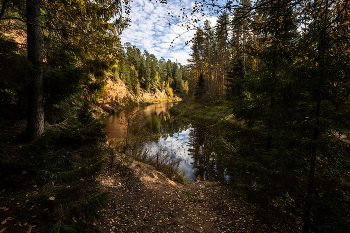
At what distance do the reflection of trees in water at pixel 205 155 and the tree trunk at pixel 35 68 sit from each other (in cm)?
665

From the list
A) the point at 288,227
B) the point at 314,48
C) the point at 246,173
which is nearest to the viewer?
the point at 314,48

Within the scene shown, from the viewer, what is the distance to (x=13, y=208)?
2350 millimetres

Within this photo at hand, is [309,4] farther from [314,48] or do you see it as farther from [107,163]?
[107,163]

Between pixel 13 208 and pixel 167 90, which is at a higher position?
pixel 167 90

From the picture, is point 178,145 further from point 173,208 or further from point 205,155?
point 173,208

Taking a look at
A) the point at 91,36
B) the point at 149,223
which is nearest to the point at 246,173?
the point at 149,223

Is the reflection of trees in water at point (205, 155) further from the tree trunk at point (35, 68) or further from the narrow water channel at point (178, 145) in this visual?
the tree trunk at point (35, 68)

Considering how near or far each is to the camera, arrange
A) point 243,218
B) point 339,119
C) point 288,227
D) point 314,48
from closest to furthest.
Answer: point 339,119, point 314,48, point 288,227, point 243,218

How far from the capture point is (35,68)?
11.8 ft

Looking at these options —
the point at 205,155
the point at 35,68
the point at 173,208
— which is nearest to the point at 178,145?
the point at 205,155

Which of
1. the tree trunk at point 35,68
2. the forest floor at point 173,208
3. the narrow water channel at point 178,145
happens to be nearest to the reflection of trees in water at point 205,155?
the narrow water channel at point 178,145

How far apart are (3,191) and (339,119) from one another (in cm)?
685

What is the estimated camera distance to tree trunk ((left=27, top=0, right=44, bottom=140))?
361 centimetres

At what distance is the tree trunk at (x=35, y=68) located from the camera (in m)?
3.61
